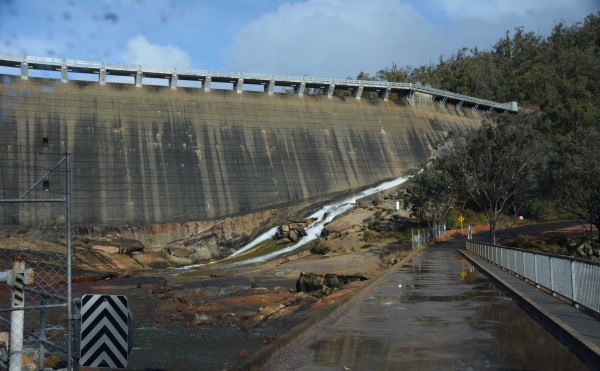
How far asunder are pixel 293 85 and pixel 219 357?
2765 inches

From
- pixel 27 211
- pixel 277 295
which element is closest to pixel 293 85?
pixel 27 211

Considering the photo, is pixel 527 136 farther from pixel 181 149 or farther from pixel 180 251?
pixel 181 149

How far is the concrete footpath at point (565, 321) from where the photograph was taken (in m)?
10.1

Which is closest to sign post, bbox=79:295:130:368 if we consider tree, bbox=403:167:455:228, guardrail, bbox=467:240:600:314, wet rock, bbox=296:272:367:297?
guardrail, bbox=467:240:600:314

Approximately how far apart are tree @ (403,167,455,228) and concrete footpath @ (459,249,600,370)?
1515 inches

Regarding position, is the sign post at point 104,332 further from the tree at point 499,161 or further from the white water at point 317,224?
the white water at point 317,224

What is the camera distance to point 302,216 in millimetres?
66562

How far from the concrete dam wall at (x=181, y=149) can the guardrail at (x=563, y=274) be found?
4569cm

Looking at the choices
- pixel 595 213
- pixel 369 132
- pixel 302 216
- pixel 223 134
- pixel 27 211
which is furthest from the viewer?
pixel 369 132

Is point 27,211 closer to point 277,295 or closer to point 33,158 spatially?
point 33,158

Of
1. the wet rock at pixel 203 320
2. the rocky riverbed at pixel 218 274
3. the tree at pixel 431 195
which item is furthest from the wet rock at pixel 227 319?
the tree at pixel 431 195

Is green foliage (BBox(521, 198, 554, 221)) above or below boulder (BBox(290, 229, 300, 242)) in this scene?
above

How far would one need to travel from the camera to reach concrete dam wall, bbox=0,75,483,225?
63719mm

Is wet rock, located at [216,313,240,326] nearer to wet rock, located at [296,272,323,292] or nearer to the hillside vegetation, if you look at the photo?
wet rock, located at [296,272,323,292]
